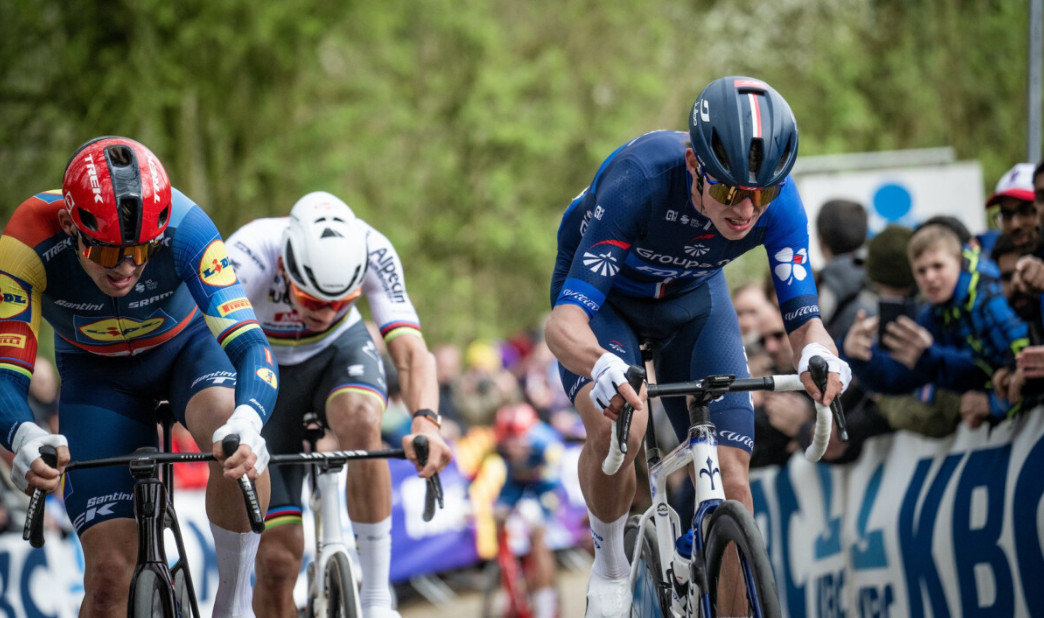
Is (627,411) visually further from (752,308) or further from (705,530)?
(752,308)

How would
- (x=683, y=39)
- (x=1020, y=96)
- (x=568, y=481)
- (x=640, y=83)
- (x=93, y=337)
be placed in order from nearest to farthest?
(x=93, y=337) → (x=568, y=481) → (x=1020, y=96) → (x=640, y=83) → (x=683, y=39)

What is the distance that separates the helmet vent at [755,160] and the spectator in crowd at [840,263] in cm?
324

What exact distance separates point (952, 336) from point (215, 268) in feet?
12.9

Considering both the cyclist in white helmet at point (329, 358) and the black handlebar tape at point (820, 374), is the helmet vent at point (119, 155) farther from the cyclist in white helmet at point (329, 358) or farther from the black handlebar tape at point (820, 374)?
the black handlebar tape at point (820, 374)

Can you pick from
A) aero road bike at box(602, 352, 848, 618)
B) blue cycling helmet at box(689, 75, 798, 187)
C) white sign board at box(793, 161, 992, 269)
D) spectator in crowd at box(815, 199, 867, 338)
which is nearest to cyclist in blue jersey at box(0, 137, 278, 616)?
aero road bike at box(602, 352, 848, 618)

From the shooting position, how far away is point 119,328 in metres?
5.37

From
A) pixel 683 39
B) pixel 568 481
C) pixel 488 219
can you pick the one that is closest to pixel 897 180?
pixel 568 481

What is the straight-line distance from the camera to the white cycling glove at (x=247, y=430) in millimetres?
4621

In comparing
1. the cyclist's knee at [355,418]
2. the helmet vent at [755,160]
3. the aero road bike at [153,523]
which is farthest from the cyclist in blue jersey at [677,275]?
the aero road bike at [153,523]

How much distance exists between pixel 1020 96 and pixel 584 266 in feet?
65.0

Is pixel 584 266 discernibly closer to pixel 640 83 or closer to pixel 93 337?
pixel 93 337

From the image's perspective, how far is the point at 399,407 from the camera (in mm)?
13648

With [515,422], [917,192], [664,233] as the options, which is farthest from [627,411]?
[917,192]

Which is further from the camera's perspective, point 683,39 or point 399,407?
point 683,39
